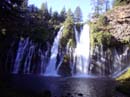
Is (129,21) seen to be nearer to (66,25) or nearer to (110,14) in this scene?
(110,14)

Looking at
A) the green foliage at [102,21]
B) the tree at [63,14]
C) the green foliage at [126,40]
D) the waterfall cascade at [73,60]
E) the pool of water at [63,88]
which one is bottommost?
the pool of water at [63,88]

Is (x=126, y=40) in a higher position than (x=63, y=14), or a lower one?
lower

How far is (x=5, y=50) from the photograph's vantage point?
2928 inches

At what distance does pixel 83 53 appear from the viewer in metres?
74.4

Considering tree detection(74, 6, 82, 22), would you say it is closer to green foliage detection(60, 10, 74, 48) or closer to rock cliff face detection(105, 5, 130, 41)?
rock cliff face detection(105, 5, 130, 41)

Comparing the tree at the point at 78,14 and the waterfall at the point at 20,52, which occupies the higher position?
the tree at the point at 78,14

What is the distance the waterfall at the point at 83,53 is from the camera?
71.3 m

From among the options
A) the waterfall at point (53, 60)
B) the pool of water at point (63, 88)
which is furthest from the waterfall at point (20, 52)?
the pool of water at point (63, 88)

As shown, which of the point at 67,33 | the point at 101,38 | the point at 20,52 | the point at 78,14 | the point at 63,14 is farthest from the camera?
the point at 78,14

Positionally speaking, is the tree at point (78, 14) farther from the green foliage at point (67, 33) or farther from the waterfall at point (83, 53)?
the green foliage at point (67, 33)

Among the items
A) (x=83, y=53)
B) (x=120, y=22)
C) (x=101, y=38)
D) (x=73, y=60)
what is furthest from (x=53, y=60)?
(x=120, y=22)

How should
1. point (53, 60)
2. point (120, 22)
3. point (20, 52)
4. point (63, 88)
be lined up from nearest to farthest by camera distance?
point (63, 88) < point (53, 60) < point (20, 52) < point (120, 22)

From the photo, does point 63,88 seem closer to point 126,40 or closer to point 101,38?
point 101,38

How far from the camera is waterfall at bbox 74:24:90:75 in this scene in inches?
2808
